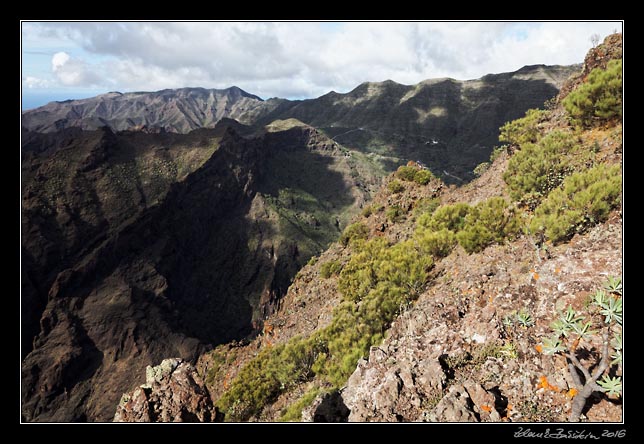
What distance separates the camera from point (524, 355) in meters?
9.68

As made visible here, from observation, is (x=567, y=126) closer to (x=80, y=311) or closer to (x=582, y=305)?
(x=582, y=305)

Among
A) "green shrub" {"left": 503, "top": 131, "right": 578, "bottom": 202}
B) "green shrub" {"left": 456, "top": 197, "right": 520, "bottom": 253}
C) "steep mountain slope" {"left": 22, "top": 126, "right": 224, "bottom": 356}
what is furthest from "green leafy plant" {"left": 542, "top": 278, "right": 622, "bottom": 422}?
"steep mountain slope" {"left": 22, "top": 126, "right": 224, "bottom": 356}

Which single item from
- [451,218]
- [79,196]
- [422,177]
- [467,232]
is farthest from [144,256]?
[467,232]

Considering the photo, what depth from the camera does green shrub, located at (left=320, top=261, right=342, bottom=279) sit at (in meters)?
34.1

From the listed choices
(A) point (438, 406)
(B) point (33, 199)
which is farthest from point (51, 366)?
(A) point (438, 406)

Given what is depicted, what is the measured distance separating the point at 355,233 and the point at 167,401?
28.3 meters

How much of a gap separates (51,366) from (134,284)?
93.7 feet

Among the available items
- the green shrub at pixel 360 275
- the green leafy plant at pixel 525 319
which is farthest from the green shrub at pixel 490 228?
the green leafy plant at pixel 525 319

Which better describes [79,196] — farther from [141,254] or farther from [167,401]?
[167,401]

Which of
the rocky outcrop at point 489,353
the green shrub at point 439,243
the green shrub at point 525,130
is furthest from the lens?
the green shrub at point 525,130

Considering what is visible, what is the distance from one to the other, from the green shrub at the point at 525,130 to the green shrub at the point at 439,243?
10300 millimetres

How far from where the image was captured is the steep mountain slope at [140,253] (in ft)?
269

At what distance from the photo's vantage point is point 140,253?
109m

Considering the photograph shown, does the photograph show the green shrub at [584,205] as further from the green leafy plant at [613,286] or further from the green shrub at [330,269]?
the green shrub at [330,269]
